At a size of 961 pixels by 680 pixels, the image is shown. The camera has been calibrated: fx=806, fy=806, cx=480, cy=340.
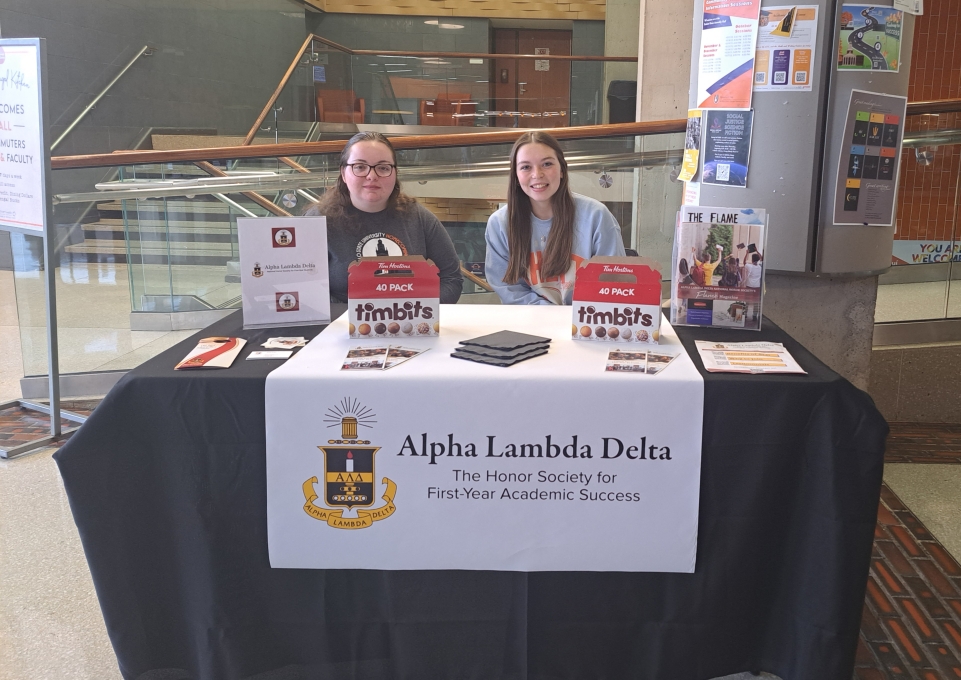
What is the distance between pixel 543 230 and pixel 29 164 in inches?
80.6

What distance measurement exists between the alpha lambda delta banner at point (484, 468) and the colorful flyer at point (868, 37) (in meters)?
1.51

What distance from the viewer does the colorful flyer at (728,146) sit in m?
2.61

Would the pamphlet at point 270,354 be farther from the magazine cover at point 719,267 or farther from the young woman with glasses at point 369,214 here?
the magazine cover at point 719,267

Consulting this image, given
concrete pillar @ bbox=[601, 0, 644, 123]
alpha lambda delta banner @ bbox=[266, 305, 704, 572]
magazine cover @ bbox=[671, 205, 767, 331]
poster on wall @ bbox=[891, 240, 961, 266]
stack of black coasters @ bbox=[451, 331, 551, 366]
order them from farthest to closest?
concrete pillar @ bbox=[601, 0, 644, 123]
poster on wall @ bbox=[891, 240, 961, 266]
magazine cover @ bbox=[671, 205, 767, 331]
stack of black coasters @ bbox=[451, 331, 551, 366]
alpha lambda delta banner @ bbox=[266, 305, 704, 572]

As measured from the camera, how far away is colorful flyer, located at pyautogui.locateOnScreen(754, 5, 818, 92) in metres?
2.45

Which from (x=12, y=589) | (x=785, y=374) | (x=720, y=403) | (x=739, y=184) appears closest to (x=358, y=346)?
(x=720, y=403)

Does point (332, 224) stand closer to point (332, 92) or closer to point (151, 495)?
point (151, 495)

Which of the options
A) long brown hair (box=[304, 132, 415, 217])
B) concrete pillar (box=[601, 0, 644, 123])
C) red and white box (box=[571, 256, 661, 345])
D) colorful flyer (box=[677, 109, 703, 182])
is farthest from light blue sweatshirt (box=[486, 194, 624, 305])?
concrete pillar (box=[601, 0, 644, 123])

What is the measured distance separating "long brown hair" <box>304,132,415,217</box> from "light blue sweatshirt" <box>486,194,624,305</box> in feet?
1.05

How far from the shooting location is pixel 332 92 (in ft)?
25.6

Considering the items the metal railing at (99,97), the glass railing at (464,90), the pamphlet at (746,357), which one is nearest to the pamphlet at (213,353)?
the pamphlet at (746,357)

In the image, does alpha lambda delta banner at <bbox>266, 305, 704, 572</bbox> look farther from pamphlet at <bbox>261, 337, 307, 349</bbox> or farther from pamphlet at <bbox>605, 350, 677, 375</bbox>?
pamphlet at <bbox>261, 337, 307, 349</bbox>

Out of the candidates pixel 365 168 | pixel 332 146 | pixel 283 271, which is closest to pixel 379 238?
pixel 365 168

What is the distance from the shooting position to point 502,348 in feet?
5.42
